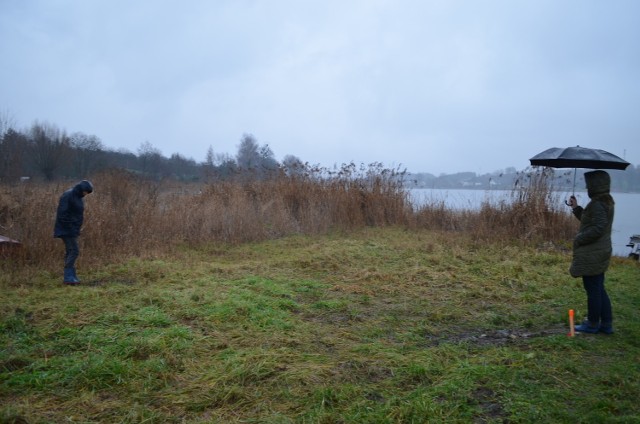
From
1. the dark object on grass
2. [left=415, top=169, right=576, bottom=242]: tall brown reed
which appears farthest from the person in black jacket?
[left=415, top=169, right=576, bottom=242]: tall brown reed

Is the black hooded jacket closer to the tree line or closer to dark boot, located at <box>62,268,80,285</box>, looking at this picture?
dark boot, located at <box>62,268,80,285</box>

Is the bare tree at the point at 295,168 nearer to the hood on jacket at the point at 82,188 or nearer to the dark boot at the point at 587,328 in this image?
the hood on jacket at the point at 82,188

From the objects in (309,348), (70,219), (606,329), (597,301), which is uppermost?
(70,219)

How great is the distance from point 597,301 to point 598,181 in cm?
127

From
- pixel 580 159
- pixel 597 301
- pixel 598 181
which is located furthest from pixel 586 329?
pixel 580 159

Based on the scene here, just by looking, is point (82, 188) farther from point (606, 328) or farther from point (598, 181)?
point (606, 328)

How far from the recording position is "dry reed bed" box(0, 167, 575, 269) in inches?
352

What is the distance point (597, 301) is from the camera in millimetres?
4688

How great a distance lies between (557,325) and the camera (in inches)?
204

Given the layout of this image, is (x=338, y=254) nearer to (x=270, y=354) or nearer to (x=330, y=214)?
(x=330, y=214)

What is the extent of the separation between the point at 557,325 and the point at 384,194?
30.2 feet

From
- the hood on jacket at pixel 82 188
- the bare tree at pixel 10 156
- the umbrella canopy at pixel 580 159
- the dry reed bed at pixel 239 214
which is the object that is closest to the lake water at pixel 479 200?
the dry reed bed at pixel 239 214

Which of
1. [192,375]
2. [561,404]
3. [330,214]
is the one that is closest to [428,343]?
[561,404]

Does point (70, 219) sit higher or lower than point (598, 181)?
lower
